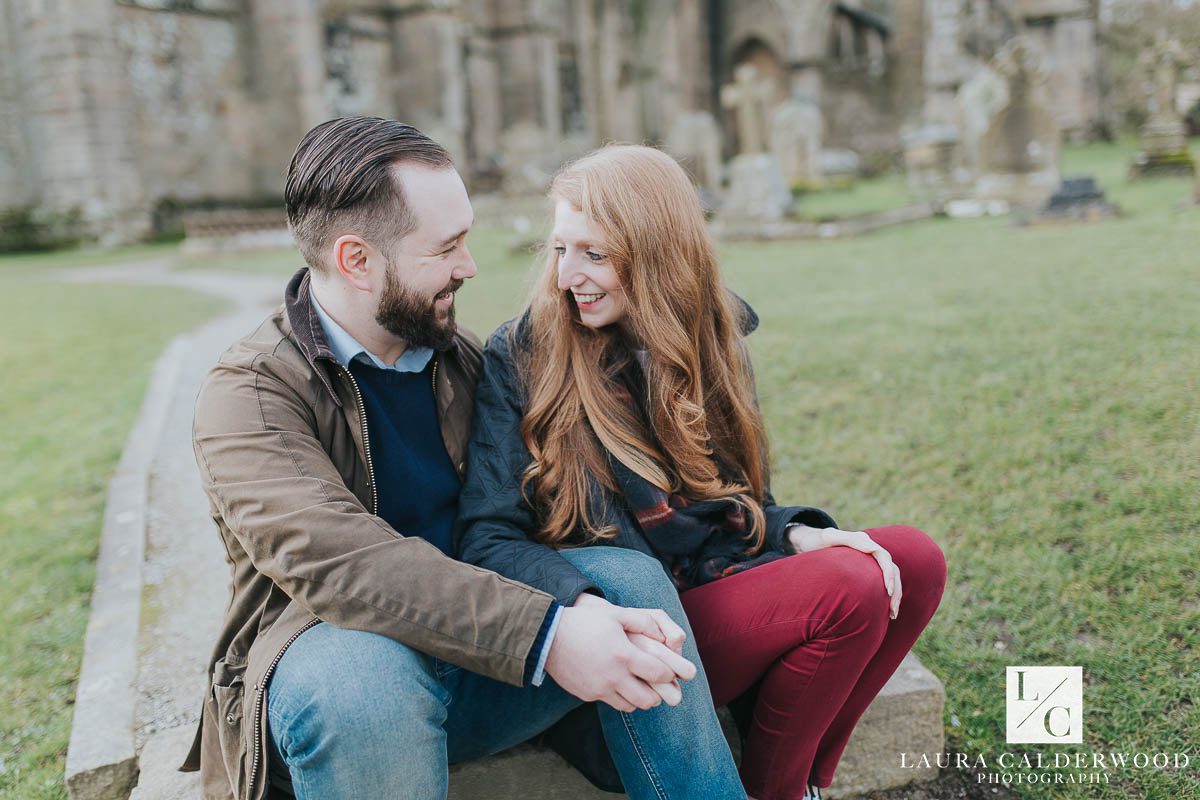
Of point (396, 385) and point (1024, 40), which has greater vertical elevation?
point (1024, 40)

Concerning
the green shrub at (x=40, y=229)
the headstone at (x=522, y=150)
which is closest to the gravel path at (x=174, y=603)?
the green shrub at (x=40, y=229)

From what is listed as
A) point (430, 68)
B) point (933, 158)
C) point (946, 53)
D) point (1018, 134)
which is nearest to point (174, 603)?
point (1018, 134)

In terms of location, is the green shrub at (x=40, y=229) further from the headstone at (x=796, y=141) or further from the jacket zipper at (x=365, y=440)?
the jacket zipper at (x=365, y=440)

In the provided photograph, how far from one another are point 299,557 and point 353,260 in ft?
2.26

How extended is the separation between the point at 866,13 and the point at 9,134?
2530cm

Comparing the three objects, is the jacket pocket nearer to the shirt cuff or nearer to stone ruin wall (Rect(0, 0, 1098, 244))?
the shirt cuff

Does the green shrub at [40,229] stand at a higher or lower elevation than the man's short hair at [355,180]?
higher

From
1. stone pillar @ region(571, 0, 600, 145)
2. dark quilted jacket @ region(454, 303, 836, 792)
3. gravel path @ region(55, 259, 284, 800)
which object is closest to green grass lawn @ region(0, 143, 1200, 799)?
gravel path @ region(55, 259, 284, 800)

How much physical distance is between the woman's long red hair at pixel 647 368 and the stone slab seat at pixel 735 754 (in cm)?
51

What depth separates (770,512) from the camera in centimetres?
224

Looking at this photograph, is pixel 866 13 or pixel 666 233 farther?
pixel 866 13

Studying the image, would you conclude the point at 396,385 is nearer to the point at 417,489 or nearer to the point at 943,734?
the point at 417,489

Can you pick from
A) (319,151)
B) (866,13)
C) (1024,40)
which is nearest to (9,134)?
(1024,40)

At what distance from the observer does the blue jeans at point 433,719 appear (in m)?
1.56
